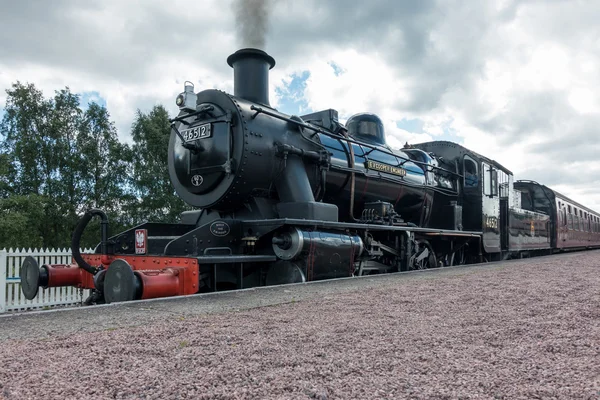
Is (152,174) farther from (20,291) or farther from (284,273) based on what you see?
(284,273)

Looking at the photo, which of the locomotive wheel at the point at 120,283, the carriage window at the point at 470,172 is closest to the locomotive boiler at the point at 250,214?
the locomotive wheel at the point at 120,283

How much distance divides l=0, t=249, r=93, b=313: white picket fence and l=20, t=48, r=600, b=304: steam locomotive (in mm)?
2705

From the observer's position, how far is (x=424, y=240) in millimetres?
9898

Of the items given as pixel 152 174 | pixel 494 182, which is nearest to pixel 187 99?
pixel 494 182

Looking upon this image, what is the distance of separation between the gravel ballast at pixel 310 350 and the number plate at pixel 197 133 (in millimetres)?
3003

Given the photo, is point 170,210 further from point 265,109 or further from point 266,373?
point 266,373

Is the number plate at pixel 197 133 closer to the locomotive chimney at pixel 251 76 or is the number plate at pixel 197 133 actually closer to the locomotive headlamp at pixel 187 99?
the locomotive headlamp at pixel 187 99

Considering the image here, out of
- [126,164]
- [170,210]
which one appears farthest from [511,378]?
[126,164]

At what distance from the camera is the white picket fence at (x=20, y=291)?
7969mm

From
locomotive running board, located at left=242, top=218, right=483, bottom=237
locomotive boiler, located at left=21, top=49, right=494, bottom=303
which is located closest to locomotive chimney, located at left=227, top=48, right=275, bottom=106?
locomotive boiler, located at left=21, top=49, right=494, bottom=303

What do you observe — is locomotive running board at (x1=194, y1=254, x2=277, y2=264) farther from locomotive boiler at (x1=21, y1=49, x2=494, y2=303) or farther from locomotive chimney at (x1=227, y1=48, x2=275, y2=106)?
locomotive chimney at (x1=227, y1=48, x2=275, y2=106)

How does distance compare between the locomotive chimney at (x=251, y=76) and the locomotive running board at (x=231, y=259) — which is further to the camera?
the locomotive chimney at (x=251, y=76)

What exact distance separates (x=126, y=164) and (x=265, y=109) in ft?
70.8

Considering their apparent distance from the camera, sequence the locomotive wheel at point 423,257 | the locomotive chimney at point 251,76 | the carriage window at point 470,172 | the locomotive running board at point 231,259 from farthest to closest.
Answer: the carriage window at point 470,172
the locomotive wheel at point 423,257
the locomotive chimney at point 251,76
the locomotive running board at point 231,259
